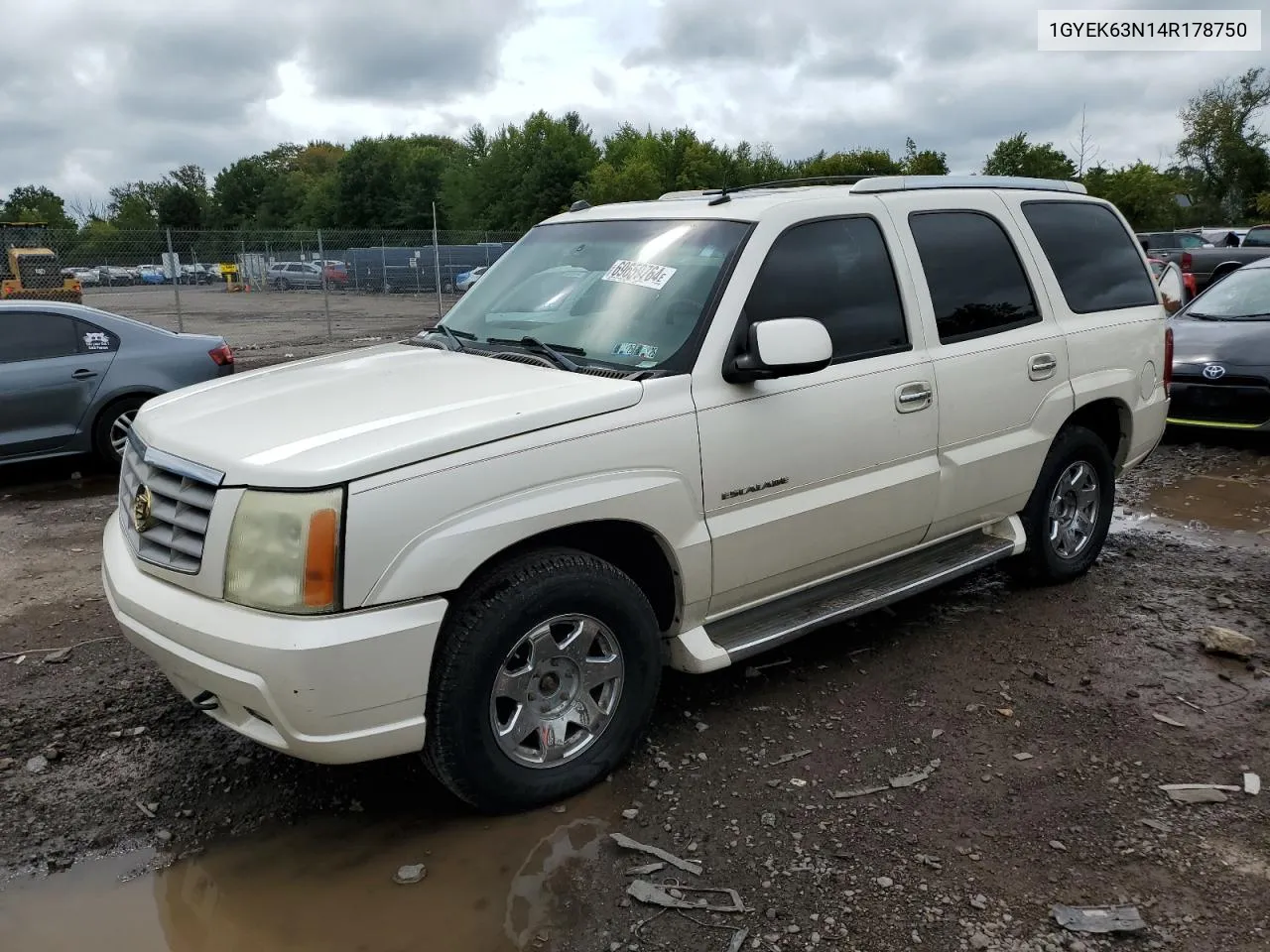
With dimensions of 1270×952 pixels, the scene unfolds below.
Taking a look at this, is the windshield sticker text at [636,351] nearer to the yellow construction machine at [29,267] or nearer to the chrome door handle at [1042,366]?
the chrome door handle at [1042,366]

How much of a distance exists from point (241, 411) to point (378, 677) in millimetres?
1106

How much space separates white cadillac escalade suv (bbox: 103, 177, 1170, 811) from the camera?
2889 mm

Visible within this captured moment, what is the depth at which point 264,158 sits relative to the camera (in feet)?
353

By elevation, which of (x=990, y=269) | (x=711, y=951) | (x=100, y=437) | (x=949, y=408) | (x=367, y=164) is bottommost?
(x=711, y=951)

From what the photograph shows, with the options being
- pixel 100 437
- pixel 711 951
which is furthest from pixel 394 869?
pixel 100 437

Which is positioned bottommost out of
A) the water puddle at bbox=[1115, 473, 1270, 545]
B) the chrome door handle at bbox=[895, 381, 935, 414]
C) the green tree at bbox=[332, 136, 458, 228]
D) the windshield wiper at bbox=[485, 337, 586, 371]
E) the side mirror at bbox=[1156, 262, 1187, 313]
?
the water puddle at bbox=[1115, 473, 1270, 545]

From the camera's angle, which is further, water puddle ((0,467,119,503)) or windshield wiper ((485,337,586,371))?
water puddle ((0,467,119,503))

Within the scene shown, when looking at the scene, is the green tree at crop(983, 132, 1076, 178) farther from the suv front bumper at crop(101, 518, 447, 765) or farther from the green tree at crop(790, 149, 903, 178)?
the suv front bumper at crop(101, 518, 447, 765)

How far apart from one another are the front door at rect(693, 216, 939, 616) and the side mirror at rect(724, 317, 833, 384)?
9 cm

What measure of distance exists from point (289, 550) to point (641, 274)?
1.76m

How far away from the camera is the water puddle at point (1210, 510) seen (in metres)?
6.34

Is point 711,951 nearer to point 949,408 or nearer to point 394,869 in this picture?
point 394,869

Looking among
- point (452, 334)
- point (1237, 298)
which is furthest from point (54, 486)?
point (1237, 298)

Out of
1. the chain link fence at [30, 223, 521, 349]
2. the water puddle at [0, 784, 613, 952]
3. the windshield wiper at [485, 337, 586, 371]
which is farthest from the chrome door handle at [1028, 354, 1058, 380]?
the chain link fence at [30, 223, 521, 349]
